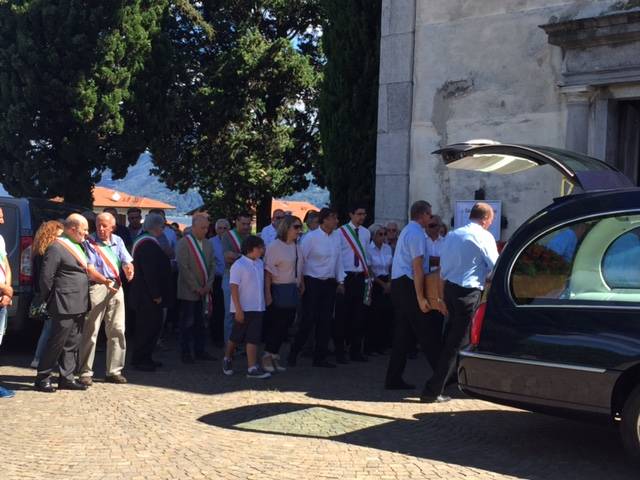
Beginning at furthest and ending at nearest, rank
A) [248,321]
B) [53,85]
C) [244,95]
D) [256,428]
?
[244,95] → [53,85] → [248,321] → [256,428]

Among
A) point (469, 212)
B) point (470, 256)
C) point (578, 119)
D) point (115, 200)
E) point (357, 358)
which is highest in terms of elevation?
point (115, 200)

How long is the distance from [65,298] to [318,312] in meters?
2.87

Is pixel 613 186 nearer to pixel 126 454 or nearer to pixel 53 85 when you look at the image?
pixel 126 454

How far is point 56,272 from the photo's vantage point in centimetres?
771

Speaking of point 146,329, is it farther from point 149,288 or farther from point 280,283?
point 280,283

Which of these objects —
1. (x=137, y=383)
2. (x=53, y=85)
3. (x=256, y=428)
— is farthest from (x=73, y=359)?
(x=53, y=85)

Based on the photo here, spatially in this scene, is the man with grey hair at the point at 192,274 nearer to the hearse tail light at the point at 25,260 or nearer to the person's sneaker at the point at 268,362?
the person's sneaker at the point at 268,362

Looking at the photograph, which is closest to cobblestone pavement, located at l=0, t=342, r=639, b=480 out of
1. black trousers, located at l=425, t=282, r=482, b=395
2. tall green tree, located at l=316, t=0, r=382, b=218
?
black trousers, located at l=425, t=282, r=482, b=395

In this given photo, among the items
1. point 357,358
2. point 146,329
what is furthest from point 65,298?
point 357,358

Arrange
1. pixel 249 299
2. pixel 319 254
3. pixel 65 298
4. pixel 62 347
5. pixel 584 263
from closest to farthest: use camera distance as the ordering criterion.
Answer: pixel 584 263 → pixel 65 298 → pixel 62 347 → pixel 249 299 → pixel 319 254

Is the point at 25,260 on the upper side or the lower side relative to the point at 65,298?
upper

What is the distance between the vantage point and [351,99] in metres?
13.9

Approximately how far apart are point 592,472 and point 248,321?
4.10 meters

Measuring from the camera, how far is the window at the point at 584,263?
564 centimetres
